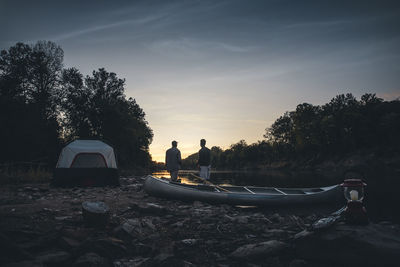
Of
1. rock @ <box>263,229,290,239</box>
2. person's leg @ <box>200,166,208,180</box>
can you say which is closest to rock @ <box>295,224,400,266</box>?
rock @ <box>263,229,290,239</box>

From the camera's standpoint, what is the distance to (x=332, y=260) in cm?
402

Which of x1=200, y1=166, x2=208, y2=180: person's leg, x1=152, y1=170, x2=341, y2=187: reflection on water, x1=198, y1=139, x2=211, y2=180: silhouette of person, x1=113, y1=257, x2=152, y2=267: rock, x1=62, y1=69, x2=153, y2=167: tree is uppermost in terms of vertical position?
x1=62, y1=69, x2=153, y2=167: tree

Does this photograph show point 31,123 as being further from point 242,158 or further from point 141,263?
point 242,158

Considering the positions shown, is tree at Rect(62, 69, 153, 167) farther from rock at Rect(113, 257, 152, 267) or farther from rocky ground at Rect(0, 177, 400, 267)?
rock at Rect(113, 257, 152, 267)

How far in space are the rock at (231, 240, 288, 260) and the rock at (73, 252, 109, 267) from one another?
2.44 metres

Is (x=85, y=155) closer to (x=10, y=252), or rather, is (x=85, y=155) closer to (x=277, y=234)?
(x=10, y=252)

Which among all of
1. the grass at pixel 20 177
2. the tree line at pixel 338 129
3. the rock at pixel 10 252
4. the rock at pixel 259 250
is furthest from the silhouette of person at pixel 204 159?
the tree line at pixel 338 129

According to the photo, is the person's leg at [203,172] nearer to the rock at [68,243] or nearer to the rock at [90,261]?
the rock at [68,243]

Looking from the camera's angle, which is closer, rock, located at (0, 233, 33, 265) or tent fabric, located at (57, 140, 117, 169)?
rock, located at (0, 233, 33, 265)

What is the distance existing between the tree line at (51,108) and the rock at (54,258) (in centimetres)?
2472

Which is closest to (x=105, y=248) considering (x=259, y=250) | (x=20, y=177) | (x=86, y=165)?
(x=259, y=250)

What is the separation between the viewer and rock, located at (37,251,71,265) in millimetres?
3847

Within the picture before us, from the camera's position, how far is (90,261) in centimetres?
379

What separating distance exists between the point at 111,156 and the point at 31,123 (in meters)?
22.4
